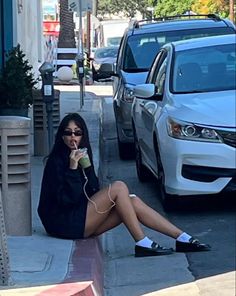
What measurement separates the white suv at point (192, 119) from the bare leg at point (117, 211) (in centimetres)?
134

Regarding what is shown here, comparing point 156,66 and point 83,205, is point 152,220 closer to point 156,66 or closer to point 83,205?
point 83,205

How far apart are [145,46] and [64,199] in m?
7.07

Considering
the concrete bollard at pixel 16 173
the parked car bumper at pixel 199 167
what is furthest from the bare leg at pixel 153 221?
the parked car bumper at pixel 199 167

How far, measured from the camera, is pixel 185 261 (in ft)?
25.2

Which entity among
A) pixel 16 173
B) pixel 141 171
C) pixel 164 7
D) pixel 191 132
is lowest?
pixel 164 7

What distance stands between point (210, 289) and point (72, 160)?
1752mm

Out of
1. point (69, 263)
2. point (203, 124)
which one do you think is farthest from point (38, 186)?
point (69, 263)

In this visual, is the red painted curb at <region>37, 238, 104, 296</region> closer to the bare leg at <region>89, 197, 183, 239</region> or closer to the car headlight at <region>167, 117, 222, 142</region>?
the bare leg at <region>89, 197, 183, 239</region>

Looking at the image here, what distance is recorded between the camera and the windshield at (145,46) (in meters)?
14.2

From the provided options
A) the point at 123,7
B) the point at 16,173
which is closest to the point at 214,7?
the point at 123,7

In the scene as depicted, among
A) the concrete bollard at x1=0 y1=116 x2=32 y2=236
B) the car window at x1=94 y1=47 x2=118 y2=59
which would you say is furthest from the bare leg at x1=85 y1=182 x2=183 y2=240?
the car window at x1=94 y1=47 x2=118 y2=59

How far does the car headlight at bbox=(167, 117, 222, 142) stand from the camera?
8.89m

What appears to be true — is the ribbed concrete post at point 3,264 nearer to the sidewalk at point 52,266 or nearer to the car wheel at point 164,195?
the sidewalk at point 52,266

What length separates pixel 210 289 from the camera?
6.83 meters
